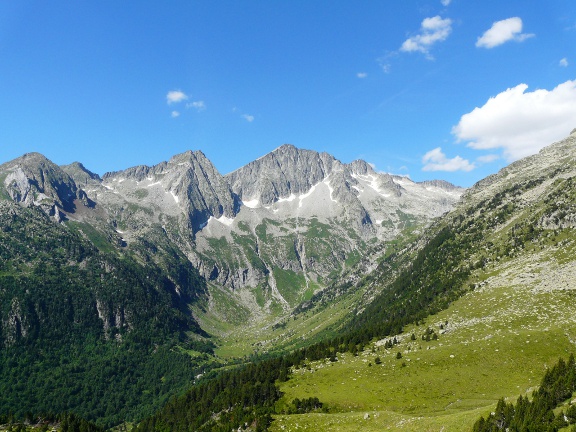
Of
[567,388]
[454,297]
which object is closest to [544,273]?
[454,297]

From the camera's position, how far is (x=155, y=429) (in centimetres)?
11938

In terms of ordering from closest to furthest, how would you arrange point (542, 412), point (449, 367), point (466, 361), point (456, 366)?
point (542, 412) → point (456, 366) → point (449, 367) → point (466, 361)

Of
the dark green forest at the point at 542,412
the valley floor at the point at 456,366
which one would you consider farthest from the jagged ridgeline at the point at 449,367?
the valley floor at the point at 456,366

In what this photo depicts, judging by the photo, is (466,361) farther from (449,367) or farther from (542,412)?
(542,412)

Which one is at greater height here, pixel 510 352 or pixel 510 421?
pixel 510 421

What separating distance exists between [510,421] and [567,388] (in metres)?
10.8

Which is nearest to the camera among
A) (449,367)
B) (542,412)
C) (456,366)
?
(542,412)

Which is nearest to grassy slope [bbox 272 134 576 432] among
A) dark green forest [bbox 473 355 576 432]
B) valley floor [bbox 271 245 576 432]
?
valley floor [bbox 271 245 576 432]

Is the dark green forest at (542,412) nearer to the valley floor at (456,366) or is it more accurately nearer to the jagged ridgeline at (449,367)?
the jagged ridgeline at (449,367)

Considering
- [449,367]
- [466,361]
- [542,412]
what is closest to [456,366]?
[449,367]

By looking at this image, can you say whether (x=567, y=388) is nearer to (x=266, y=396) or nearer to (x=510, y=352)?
(x=510, y=352)

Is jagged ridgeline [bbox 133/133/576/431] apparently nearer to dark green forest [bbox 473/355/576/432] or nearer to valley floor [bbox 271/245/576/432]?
dark green forest [bbox 473/355/576/432]

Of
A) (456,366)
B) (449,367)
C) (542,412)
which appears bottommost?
(456,366)

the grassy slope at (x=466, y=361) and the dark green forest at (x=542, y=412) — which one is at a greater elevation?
the dark green forest at (x=542, y=412)
